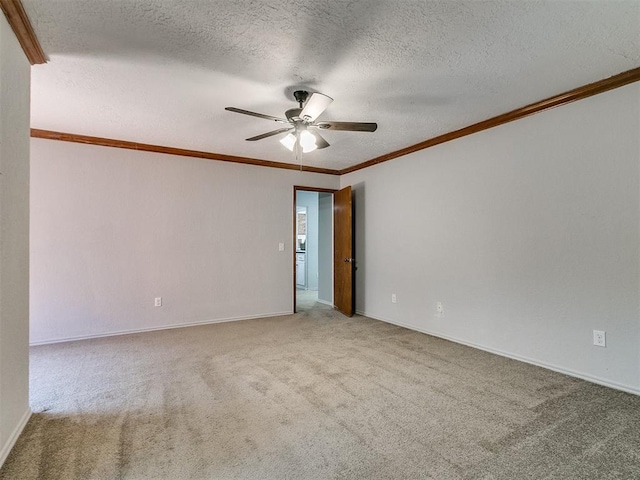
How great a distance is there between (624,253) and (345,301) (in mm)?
3307

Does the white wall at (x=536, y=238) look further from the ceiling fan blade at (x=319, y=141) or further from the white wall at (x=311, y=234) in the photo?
the white wall at (x=311, y=234)

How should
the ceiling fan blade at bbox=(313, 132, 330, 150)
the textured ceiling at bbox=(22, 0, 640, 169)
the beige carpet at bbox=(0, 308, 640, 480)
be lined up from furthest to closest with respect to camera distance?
the ceiling fan blade at bbox=(313, 132, 330, 150), the textured ceiling at bbox=(22, 0, 640, 169), the beige carpet at bbox=(0, 308, 640, 480)

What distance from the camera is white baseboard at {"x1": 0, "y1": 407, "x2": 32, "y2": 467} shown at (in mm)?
1587

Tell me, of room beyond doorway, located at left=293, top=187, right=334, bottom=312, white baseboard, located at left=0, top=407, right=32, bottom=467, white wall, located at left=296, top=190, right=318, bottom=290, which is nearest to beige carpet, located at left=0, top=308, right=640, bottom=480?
white baseboard, located at left=0, top=407, right=32, bottom=467

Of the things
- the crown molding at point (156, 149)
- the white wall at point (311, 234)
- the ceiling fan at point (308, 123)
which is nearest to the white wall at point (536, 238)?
the ceiling fan at point (308, 123)

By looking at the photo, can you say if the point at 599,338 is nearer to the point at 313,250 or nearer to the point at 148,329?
the point at 148,329

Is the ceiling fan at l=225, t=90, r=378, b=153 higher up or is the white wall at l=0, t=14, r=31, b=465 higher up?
the ceiling fan at l=225, t=90, r=378, b=153

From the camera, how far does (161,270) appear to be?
13.5ft

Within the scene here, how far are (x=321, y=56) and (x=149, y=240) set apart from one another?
3.15 metres

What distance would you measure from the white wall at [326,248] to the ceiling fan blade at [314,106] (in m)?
3.18

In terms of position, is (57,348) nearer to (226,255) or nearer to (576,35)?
(226,255)

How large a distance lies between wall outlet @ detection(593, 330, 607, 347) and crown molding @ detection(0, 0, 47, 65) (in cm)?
422

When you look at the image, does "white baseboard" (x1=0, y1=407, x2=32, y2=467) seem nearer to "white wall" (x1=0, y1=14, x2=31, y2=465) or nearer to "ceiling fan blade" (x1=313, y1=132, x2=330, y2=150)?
"white wall" (x1=0, y1=14, x2=31, y2=465)

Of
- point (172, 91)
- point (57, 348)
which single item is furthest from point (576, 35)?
point (57, 348)
